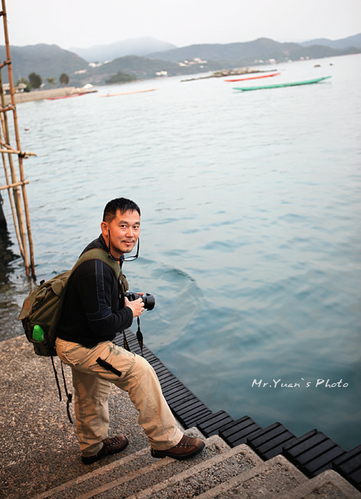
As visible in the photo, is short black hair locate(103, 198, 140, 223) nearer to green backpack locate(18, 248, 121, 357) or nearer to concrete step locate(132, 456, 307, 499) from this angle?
green backpack locate(18, 248, 121, 357)

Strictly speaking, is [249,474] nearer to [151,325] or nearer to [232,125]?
[151,325]

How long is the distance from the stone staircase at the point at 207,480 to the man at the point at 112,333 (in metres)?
0.13

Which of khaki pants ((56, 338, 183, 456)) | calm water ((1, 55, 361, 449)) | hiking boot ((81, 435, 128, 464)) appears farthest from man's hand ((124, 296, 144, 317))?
calm water ((1, 55, 361, 449))

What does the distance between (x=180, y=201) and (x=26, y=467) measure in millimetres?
10345

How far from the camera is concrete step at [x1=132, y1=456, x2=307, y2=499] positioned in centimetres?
219

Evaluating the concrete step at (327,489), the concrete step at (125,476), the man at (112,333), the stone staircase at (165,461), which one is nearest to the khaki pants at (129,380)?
the man at (112,333)

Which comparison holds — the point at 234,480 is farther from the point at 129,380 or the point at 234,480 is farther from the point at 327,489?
the point at 129,380

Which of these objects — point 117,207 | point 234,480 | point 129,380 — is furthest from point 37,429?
point 117,207

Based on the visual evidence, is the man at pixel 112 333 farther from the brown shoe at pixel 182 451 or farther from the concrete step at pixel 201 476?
the concrete step at pixel 201 476

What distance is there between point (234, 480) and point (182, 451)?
0.46 meters

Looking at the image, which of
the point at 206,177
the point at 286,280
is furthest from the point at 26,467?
the point at 206,177

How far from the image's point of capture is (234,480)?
7.44 feet

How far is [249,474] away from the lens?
7.53 ft

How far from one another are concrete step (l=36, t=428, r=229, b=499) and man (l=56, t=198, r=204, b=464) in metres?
0.06
